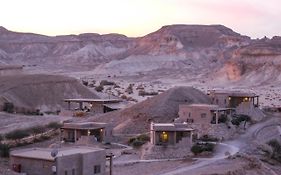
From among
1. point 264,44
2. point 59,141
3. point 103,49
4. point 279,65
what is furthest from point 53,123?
point 103,49

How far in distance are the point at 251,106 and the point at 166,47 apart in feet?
337

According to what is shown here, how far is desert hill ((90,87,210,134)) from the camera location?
46656mm

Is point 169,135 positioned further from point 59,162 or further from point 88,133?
point 59,162

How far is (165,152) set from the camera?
37531mm

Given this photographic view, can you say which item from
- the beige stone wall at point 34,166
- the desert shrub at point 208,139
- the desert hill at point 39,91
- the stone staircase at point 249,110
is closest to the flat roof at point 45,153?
the beige stone wall at point 34,166

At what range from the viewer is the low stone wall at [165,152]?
3706 cm

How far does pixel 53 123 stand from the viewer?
50156mm

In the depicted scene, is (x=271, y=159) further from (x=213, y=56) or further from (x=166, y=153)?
(x=213, y=56)

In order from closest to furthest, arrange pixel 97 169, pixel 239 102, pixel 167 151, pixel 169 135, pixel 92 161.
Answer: pixel 92 161 → pixel 97 169 → pixel 167 151 → pixel 169 135 → pixel 239 102

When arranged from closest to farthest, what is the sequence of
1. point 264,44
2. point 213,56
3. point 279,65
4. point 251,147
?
point 251,147 < point 279,65 < point 264,44 < point 213,56

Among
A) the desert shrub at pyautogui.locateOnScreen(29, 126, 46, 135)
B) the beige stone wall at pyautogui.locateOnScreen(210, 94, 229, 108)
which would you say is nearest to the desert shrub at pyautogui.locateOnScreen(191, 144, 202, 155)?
the desert shrub at pyautogui.locateOnScreen(29, 126, 46, 135)

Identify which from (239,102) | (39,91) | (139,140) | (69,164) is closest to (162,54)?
(39,91)

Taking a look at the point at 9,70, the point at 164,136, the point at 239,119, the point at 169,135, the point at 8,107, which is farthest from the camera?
the point at 9,70

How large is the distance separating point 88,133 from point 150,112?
8451mm
